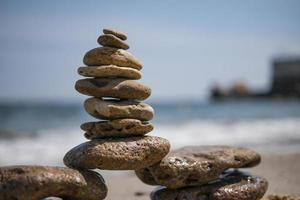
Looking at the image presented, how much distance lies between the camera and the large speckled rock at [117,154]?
224 inches

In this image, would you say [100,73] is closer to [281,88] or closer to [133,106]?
[133,106]

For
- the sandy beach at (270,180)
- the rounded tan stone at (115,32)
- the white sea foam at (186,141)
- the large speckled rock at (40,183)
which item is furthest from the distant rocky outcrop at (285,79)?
the large speckled rock at (40,183)

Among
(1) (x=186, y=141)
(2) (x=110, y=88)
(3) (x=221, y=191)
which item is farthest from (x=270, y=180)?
(1) (x=186, y=141)

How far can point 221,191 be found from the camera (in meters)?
6.39

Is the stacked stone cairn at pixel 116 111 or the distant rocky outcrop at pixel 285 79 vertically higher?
the stacked stone cairn at pixel 116 111

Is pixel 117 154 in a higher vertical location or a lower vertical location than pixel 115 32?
lower

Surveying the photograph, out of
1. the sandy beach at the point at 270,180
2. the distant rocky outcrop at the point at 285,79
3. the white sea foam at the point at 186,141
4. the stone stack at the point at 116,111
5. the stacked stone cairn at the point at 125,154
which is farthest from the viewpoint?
the distant rocky outcrop at the point at 285,79

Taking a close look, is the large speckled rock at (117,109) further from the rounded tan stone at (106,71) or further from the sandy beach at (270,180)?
the sandy beach at (270,180)

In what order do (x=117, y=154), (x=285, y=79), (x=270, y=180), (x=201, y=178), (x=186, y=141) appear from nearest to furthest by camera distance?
(x=117, y=154) → (x=201, y=178) → (x=270, y=180) → (x=186, y=141) → (x=285, y=79)

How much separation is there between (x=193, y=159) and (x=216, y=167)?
0.36 metres

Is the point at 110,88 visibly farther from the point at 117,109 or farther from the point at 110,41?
the point at 110,41

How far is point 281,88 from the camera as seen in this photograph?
76.7 meters

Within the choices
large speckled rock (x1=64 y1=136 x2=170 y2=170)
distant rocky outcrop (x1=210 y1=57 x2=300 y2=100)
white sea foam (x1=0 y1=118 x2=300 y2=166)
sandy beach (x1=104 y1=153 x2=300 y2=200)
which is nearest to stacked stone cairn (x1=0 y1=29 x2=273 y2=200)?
large speckled rock (x1=64 y1=136 x2=170 y2=170)

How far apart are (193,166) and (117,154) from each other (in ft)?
3.97
